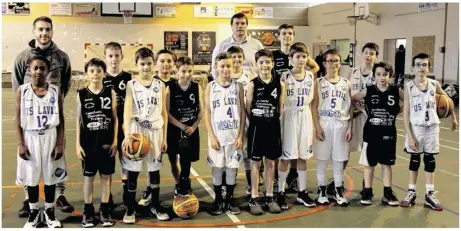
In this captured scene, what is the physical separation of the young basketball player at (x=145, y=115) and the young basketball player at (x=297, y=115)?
1064mm

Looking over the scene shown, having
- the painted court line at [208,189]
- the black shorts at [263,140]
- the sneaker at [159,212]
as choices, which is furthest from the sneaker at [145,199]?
the black shorts at [263,140]

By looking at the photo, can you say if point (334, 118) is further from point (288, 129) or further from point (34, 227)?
point (34, 227)

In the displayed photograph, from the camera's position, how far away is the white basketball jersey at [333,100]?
4227 millimetres

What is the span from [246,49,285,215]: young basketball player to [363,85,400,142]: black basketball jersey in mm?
888

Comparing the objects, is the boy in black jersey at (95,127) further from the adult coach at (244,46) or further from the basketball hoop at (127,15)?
the basketball hoop at (127,15)

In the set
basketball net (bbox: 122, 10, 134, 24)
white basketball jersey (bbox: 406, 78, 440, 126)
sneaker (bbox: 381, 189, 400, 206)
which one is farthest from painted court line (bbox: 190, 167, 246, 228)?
basketball net (bbox: 122, 10, 134, 24)

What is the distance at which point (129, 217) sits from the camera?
376cm

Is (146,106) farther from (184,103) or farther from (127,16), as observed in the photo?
(127,16)

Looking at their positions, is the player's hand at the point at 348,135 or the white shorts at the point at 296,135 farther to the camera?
the player's hand at the point at 348,135

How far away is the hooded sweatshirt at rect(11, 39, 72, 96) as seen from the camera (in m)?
3.91

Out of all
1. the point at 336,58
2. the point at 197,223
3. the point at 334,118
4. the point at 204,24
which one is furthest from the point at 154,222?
the point at 204,24

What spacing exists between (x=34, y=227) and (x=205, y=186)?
6.14 feet

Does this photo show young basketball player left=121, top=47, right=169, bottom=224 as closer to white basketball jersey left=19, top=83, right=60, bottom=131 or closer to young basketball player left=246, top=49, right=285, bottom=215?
white basketball jersey left=19, top=83, right=60, bottom=131

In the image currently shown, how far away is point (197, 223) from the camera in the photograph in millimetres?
3764
